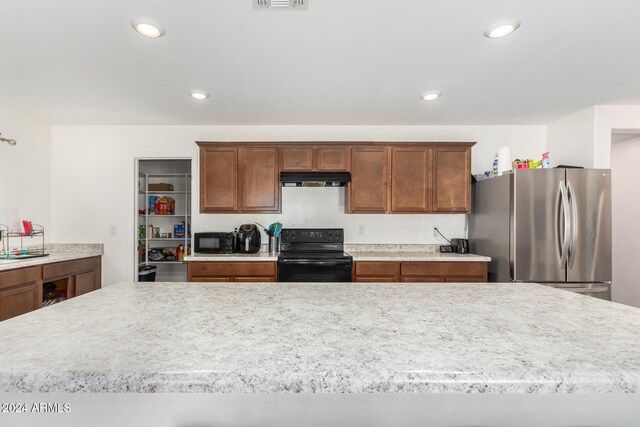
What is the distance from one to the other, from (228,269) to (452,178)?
8.52 ft

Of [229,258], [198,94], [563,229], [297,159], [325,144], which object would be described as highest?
[198,94]

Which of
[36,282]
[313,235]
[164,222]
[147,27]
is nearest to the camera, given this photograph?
[147,27]

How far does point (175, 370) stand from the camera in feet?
1.99

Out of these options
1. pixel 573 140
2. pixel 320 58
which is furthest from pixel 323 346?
pixel 573 140

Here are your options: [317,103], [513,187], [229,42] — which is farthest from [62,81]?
[513,187]

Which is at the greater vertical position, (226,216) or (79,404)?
(226,216)

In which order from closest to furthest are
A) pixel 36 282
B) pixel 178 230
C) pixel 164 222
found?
pixel 36 282 → pixel 178 230 → pixel 164 222

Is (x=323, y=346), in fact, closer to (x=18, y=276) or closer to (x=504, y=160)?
(x=18, y=276)

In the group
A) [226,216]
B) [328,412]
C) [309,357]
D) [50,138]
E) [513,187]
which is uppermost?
[50,138]

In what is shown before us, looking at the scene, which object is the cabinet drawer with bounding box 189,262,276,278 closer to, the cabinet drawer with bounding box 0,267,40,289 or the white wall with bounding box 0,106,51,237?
the cabinet drawer with bounding box 0,267,40,289

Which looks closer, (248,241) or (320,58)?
(320,58)

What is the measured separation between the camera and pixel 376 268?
3123 millimetres

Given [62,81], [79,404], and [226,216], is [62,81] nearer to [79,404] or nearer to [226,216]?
[226,216]

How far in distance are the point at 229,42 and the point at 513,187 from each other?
2656 mm
